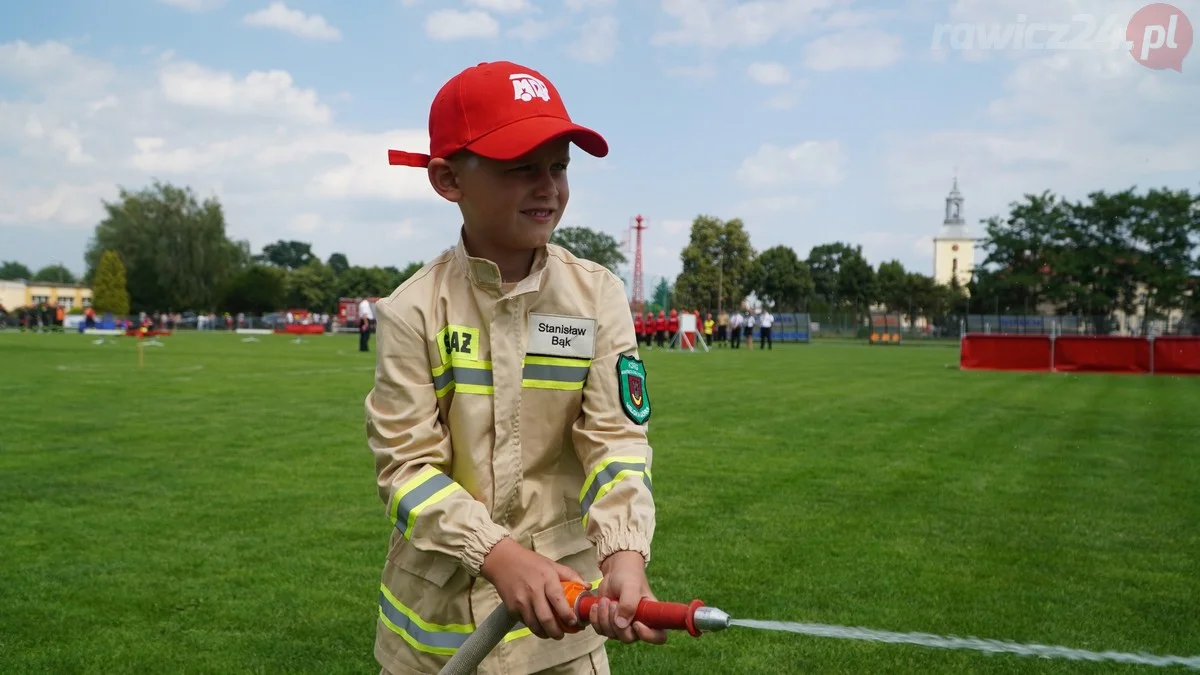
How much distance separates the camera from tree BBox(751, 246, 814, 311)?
9081cm

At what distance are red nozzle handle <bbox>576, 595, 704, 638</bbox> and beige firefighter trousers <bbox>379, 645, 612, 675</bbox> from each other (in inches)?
22.0

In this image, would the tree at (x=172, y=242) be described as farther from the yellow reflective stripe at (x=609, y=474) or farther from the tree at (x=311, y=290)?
the yellow reflective stripe at (x=609, y=474)

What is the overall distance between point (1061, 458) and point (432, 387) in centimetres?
987

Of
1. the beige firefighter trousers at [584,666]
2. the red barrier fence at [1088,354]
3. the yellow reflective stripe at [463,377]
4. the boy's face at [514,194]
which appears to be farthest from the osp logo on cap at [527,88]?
the red barrier fence at [1088,354]

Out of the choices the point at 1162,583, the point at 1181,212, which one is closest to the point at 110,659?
the point at 1162,583

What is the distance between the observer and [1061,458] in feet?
34.2

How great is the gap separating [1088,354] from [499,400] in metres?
27.5

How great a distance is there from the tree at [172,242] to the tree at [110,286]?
6.51 feet

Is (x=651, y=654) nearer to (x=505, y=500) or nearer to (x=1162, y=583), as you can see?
(x=505, y=500)

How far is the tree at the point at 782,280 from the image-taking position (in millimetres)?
90812

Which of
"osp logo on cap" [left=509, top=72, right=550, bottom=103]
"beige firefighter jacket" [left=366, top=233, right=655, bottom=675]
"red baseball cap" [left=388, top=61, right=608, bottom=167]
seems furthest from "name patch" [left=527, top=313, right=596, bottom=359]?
"osp logo on cap" [left=509, top=72, right=550, bottom=103]

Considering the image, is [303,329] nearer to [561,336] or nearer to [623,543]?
[561,336]

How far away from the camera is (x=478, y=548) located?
77.9 inches

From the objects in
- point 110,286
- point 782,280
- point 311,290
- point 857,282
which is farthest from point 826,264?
point 110,286
